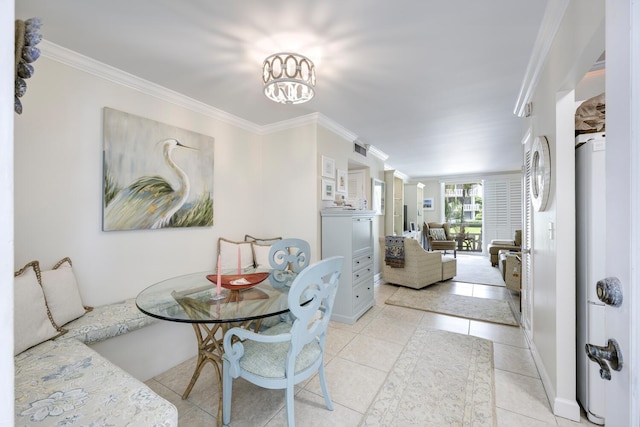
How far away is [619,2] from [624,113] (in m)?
0.25

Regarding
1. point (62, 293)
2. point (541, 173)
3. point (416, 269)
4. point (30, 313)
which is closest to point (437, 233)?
point (416, 269)

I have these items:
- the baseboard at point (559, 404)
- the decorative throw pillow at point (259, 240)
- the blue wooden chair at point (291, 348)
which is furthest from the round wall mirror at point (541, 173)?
the decorative throw pillow at point (259, 240)

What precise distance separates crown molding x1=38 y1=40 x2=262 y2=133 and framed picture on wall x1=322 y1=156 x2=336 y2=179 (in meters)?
1.20

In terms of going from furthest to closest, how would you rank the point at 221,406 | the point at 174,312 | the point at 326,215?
the point at 326,215, the point at 221,406, the point at 174,312

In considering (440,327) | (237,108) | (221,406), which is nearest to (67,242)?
(221,406)

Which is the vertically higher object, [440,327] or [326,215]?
[326,215]

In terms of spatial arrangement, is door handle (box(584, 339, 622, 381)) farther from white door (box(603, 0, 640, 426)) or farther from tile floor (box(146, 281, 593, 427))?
tile floor (box(146, 281, 593, 427))

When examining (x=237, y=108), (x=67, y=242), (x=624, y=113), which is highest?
(x=237, y=108)

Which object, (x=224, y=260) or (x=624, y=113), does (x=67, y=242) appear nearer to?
(x=224, y=260)

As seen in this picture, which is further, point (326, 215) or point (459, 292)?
point (459, 292)

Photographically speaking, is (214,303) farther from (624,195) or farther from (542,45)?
(542,45)

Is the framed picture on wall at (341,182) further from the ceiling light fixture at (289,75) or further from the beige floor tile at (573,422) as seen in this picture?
the beige floor tile at (573,422)

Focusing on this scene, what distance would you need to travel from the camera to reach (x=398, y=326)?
9.80ft

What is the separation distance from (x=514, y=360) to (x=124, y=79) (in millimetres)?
4151
